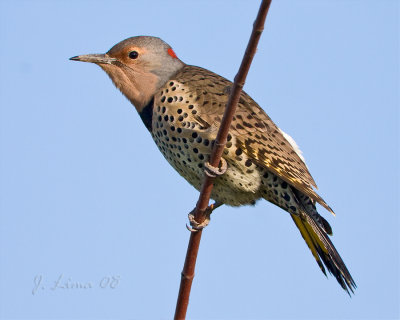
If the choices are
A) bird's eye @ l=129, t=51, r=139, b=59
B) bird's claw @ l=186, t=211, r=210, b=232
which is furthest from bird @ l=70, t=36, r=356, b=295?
bird's claw @ l=186, t=211, r=210, b=232

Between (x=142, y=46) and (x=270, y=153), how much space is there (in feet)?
5.98

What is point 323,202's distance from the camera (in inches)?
190

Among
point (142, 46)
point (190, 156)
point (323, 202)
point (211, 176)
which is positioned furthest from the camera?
point (142, 46)

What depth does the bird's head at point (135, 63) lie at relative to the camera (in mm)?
5859

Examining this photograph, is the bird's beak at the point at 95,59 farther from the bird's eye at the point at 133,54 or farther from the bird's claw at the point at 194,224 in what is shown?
the bird's claw at the point at 194,224

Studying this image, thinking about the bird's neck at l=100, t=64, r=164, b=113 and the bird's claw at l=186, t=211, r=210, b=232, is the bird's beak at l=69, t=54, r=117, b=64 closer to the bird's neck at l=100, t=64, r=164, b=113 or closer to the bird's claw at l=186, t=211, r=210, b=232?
the bird's neck at l=100, t=64, r=164, b=113

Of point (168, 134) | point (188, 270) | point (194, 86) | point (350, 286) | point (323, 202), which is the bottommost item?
point (188, 270)

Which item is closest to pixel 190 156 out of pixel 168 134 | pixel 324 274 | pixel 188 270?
pixel 168 134

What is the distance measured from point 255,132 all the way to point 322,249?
4.16ft

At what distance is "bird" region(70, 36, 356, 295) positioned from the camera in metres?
5.06

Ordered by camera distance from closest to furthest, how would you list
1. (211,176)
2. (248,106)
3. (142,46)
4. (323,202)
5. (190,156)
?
(211,176) < (323,202) < (190,156) < (248,106) < (142,46)

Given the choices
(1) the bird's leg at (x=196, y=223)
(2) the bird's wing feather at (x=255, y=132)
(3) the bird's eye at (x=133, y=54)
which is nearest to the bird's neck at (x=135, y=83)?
(3) the bird's eye at (x=133, y=54)

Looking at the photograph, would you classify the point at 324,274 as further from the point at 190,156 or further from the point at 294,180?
the point at 190,156

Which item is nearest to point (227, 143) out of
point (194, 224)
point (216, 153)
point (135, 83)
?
point (194, 224)
